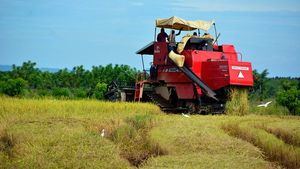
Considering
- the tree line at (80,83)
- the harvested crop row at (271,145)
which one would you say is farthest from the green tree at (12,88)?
the harvested crop row at (271,145)

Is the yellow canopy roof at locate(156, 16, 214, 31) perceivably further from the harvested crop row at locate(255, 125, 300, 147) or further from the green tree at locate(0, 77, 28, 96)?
the green tree at locate(0, 77, 28, 96)

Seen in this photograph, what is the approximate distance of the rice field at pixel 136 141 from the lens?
715cm

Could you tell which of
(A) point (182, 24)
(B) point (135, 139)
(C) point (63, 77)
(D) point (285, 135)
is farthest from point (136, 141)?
(C) point (63, 77)

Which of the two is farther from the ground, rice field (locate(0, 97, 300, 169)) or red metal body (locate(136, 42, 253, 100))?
red metal body (locate(136, 42, 253, 100))

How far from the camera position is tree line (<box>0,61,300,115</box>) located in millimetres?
23191

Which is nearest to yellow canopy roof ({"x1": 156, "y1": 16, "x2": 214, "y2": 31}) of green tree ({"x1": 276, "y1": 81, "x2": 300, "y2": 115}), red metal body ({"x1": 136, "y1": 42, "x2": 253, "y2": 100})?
red metal body ({"x1": 136, "y1": 42, "x2": 253, "y2": 100})

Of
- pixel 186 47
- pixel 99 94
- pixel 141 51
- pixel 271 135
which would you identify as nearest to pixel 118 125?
pixel 271 135

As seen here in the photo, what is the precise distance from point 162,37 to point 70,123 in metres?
6.46

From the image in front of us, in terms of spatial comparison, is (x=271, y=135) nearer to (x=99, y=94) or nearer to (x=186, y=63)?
(x=186, y=63)

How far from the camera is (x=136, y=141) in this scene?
907 centimetres

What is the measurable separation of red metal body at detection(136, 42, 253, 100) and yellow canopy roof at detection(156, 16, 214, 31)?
0.61 m

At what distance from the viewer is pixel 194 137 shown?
8.70m

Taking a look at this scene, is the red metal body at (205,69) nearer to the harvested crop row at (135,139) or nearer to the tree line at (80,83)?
the harvested crop row at (135,139)

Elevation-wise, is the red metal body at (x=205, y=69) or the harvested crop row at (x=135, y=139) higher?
the red metal body at (x=205, y=69)
